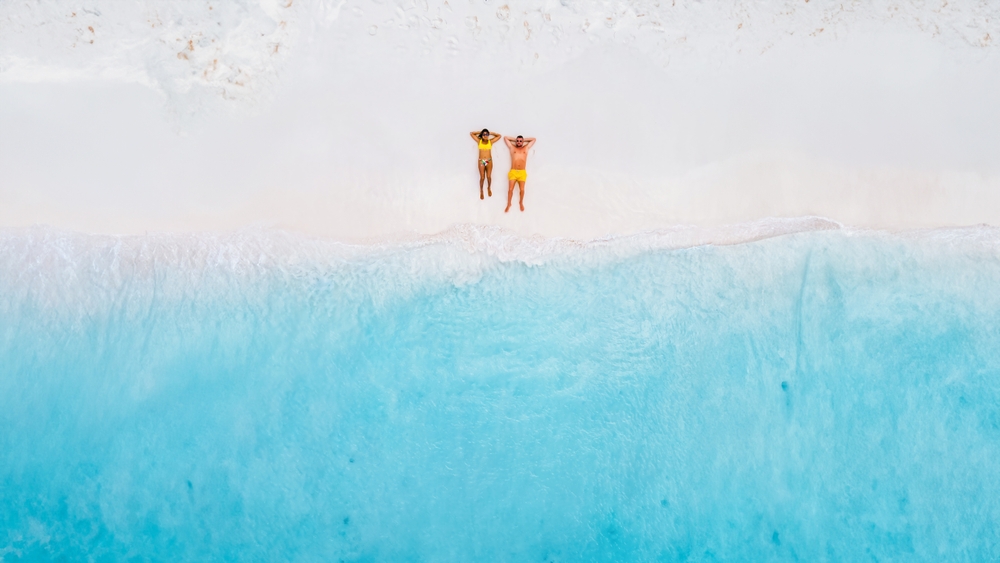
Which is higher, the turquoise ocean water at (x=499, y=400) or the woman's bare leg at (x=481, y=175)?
the woman's bare leg at (x=481, y=175)

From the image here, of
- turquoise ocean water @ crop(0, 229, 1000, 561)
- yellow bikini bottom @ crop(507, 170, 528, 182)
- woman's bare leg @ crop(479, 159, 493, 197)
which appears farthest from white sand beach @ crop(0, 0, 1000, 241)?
turquoise ocean water @ crop(0, 229, 1000, 561)

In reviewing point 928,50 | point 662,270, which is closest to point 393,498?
point 662,270

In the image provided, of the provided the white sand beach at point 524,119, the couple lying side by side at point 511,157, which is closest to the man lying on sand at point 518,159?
the couple lying side by side at point 511,157

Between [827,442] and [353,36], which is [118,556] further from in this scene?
[827,442]

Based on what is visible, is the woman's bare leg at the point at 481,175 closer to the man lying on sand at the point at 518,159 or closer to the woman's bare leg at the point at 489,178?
the woman's bare leg at the point at 489,178

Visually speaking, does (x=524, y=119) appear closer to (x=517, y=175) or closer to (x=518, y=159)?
(x=518, y=159)

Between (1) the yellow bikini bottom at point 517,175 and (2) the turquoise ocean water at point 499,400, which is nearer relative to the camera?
(1) the yellow bikini bottom at point 517,175
